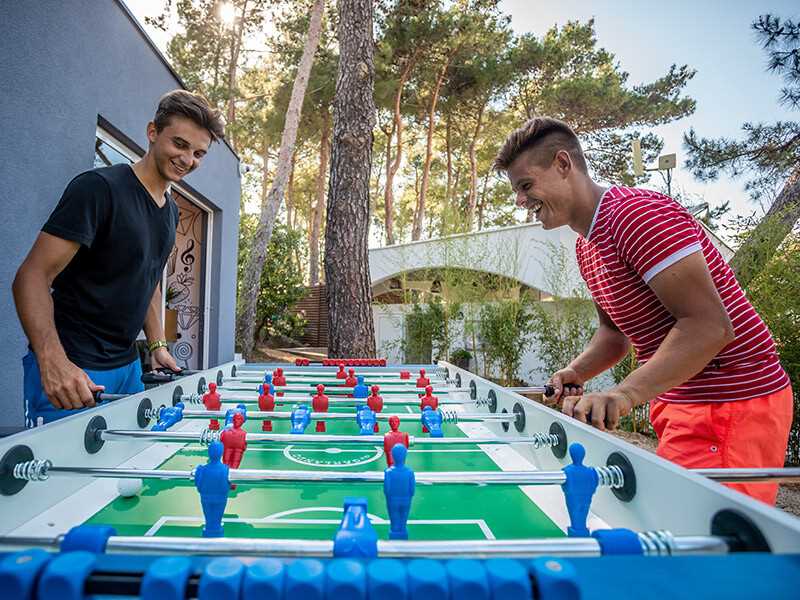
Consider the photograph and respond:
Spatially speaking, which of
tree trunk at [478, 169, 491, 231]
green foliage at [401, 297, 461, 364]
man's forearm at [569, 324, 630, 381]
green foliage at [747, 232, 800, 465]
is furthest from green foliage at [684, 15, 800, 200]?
tree trunk at [478, 169, 491, 231]

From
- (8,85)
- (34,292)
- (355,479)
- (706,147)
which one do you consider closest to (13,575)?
(355,479)

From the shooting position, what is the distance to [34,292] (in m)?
1.36

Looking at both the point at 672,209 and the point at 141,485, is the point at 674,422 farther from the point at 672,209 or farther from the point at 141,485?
the point at 141,485

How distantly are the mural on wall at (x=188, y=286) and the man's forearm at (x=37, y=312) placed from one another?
14.7 feet

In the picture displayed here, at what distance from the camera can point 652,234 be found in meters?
1.22

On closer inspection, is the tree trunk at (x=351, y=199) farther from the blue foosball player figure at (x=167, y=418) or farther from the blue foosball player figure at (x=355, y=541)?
the blue foosball player figure at (x=355, y=541)

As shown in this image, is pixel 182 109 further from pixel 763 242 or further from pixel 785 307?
pixel 763 242

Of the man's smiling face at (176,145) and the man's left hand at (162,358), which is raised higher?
the man's smiling face at (176,145)

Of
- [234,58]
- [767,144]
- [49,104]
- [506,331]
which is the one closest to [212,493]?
[49,104]

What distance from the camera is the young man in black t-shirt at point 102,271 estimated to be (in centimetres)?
134

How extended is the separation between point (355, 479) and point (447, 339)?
628 cm

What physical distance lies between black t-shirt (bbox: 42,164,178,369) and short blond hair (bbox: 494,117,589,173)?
1.41m

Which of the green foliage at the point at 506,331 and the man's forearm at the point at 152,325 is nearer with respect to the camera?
the man's forearm at the point at 152,325

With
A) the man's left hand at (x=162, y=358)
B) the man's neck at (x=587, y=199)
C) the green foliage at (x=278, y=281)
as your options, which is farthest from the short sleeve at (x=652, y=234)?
the green foliage at (x=278, y=281)
